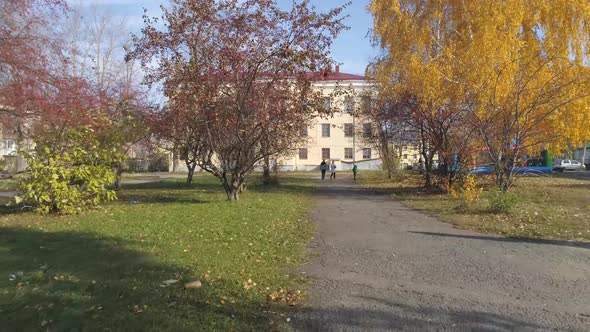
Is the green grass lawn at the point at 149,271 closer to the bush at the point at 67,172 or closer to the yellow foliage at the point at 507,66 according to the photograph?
the bush at the point at 67,172

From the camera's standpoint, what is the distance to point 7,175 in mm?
12812

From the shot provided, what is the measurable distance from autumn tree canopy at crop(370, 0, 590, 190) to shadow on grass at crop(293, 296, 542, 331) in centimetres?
1134

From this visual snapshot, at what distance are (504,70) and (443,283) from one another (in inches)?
424

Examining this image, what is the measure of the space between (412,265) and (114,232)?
217 inches

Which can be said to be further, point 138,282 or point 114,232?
point 114,232

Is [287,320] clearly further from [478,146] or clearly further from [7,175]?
[478,146]

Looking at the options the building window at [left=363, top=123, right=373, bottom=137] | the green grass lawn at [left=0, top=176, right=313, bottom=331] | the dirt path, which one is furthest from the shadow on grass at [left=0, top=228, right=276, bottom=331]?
the building window at [left=363, top=123, right=373, bottom=137]

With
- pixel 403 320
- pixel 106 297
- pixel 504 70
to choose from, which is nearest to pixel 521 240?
pixel 403 320

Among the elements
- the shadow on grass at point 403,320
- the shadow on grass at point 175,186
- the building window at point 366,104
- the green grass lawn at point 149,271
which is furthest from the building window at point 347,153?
the shadow on grass at point 403,320

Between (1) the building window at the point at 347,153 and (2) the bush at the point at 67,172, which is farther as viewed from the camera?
(1) the building window at the point at 347,153

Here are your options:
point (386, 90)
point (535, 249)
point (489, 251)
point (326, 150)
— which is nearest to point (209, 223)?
point (489, 251)

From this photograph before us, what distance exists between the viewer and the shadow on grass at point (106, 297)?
427 cm

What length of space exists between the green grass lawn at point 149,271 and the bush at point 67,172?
0.64 metres

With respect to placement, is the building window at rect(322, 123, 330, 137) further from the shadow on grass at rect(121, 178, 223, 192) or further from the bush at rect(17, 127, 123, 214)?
the bush at rect(17, 127, 123, 214)
